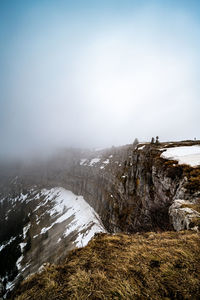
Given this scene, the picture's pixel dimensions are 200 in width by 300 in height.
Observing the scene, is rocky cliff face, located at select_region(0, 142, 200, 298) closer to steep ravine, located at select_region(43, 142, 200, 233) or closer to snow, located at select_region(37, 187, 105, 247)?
steep ravine, located at select_region(43, 142, 200, 233)

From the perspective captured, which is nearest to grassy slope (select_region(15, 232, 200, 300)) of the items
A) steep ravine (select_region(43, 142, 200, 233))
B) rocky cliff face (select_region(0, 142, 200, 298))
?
rocky cliff face (select_region(0, 142, 200, 298))

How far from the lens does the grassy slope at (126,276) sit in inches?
116

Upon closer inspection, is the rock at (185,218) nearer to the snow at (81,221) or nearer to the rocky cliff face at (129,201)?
the rocky cliff face at (129,201)

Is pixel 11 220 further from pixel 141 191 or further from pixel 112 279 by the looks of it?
pixel 112 279

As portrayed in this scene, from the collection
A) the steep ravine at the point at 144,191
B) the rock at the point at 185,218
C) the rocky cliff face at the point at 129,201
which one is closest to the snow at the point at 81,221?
the rocky cliff face at the point at 129,201

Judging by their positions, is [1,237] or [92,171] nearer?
[92,171]

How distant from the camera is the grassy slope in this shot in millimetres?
2947

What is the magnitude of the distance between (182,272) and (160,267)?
610 millimetres

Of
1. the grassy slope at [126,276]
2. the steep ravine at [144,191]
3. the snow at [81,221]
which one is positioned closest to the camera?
the grassy slope at [126,276]

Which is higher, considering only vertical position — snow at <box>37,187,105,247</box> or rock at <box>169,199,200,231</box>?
rock at <box>169,199,200,231</box>

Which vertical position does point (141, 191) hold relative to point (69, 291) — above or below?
below

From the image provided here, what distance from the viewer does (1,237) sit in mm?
87875

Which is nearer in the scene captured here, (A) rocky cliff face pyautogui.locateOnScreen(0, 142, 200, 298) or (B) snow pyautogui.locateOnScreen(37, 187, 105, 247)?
(A) rocky cliff face pyautogui.locateOnScreen(0, 142, 200, 298)

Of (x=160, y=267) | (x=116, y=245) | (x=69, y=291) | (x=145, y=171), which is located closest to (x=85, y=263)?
(x=69, y=291)
